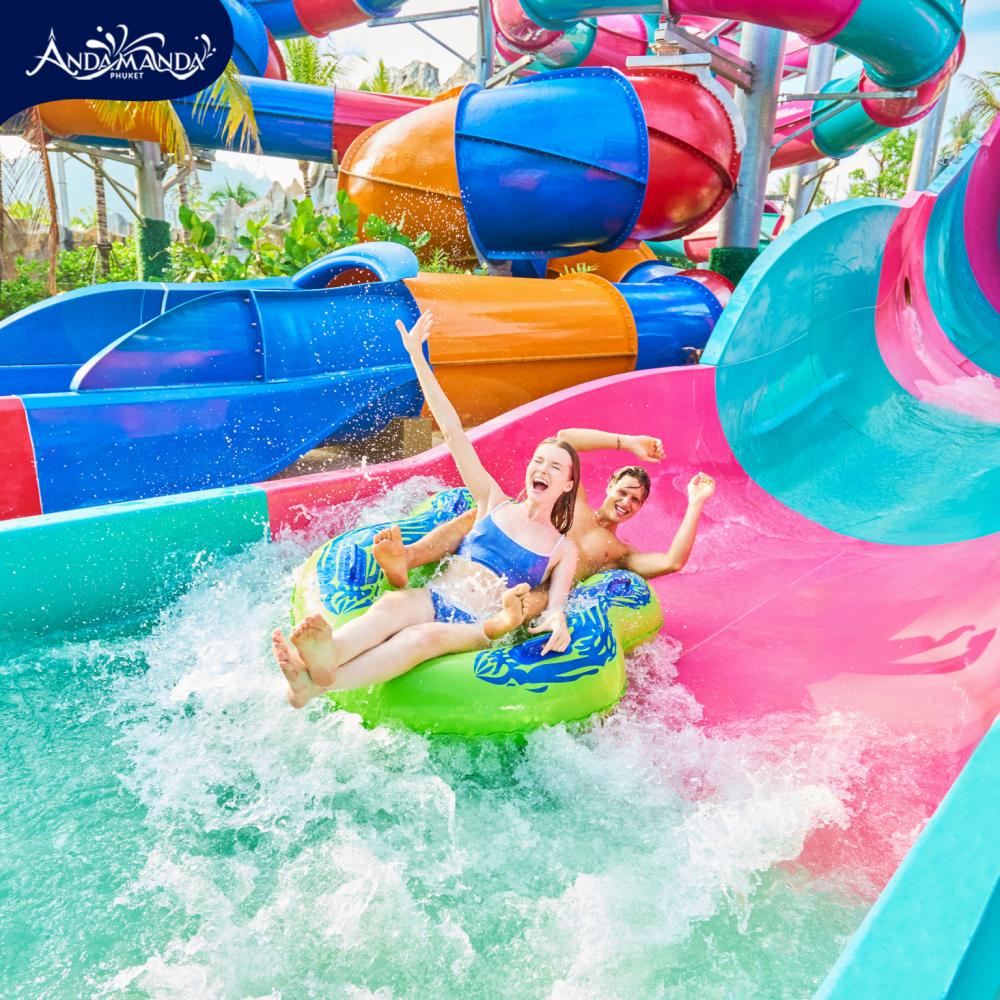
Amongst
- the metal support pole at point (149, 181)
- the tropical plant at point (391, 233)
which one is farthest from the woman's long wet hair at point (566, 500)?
the metal support pole at point (149, 181)

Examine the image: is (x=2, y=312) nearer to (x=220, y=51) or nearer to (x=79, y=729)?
(x=220, y=51)

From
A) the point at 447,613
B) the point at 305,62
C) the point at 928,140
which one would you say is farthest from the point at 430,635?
the point at 305,62

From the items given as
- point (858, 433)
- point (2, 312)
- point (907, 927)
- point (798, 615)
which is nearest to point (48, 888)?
point (907, 927)

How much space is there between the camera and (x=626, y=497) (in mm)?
2656

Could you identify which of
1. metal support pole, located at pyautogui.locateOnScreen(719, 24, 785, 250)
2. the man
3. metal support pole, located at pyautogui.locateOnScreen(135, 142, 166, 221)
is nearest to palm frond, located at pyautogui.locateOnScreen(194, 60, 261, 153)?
metal support pole, located at pyautogui.locateOnScreen(135, 142, 166, 221)

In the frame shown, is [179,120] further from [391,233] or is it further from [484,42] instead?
[484,42]

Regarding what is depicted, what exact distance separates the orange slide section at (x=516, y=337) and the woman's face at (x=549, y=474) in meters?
1.81

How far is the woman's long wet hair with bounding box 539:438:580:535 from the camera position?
7.57 feet

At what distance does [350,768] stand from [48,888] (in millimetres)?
621

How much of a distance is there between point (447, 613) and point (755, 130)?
18.1 feet

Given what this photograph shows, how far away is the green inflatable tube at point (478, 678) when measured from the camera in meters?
1.97

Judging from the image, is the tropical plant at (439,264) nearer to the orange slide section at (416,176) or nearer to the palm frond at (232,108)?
the orange slide section at (416,176)

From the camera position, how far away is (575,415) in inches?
142

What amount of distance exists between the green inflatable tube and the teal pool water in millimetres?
61
